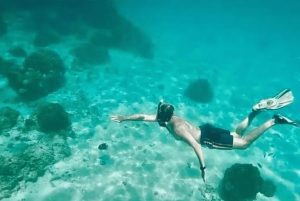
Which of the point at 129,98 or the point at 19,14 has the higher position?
the point at 19,14

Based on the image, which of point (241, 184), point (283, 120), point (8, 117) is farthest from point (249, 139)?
point (8, 117)

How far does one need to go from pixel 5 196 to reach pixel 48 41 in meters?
→ 19.3

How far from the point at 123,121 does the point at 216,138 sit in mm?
A: 7160

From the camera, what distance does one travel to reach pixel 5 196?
33.9 ft

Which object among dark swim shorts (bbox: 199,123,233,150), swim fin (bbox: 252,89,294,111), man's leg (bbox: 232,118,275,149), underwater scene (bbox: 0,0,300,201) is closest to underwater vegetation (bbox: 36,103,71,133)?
underwater scene (bbox: 0,0,300,201)

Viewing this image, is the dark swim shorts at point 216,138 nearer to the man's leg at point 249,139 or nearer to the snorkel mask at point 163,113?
the man's leg at point 249,139

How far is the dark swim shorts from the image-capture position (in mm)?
8703

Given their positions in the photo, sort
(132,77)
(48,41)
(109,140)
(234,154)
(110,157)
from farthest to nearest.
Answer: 1. (48,41)
2. (132,77)
3. (234,154)
4. (109,140)
5. (110,157)

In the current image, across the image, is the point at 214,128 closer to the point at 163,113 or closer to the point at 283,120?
the point at 163,113

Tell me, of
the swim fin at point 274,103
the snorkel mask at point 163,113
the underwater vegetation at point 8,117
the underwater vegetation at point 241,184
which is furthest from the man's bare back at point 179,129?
the underwater vegetation at point 8,117

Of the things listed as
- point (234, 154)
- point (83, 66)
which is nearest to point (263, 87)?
point (234, 154)

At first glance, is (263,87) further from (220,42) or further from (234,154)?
(220,42)

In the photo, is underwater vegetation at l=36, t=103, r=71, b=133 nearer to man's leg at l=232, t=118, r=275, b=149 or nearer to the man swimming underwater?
the man swimming underwater

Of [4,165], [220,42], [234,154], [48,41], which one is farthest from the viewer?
[220,42]
